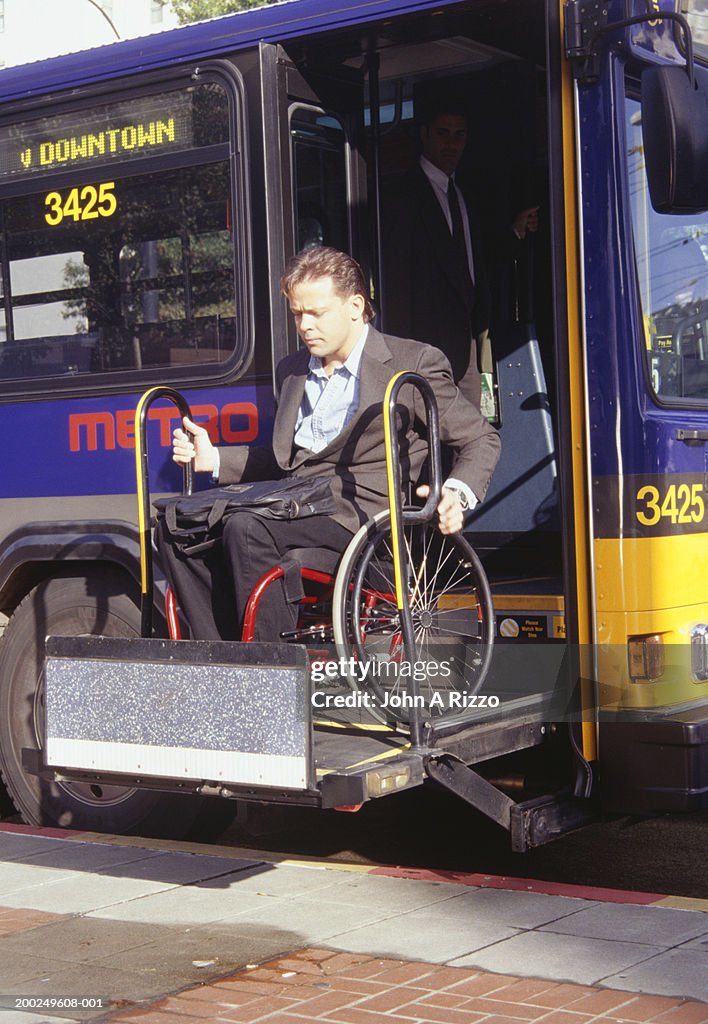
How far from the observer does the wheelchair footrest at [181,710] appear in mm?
4383

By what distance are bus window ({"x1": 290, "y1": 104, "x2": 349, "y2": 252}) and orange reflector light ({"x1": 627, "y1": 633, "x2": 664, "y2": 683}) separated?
2082 mm

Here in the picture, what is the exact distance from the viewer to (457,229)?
6.68 metres

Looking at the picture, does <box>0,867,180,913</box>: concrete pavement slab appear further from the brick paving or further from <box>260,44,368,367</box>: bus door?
<box>260,44,368,367</box>: bus door

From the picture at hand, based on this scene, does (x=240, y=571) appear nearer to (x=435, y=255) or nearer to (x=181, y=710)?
(x=181, y=710)

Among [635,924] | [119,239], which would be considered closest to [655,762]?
[635,924]

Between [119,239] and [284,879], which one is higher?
[119,239]

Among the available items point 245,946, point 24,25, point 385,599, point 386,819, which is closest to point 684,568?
point 385,599

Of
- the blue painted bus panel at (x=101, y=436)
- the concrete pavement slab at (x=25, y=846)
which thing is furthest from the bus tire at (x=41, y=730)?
the blue painted bus panel at (x=101, y=436)

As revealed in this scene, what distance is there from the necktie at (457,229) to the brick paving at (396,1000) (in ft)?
11.2

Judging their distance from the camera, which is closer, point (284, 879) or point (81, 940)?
point (81, 940)

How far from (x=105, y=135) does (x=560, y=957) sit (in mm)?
3779

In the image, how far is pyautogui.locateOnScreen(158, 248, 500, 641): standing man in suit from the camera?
5.07 metres

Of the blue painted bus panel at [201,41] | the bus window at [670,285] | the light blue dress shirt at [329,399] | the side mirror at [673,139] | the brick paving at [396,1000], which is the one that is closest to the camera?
the brick paving at [396,1000]

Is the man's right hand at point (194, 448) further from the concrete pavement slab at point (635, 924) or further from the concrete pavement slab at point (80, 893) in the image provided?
the concrete pavement slab at point (635, 924)
